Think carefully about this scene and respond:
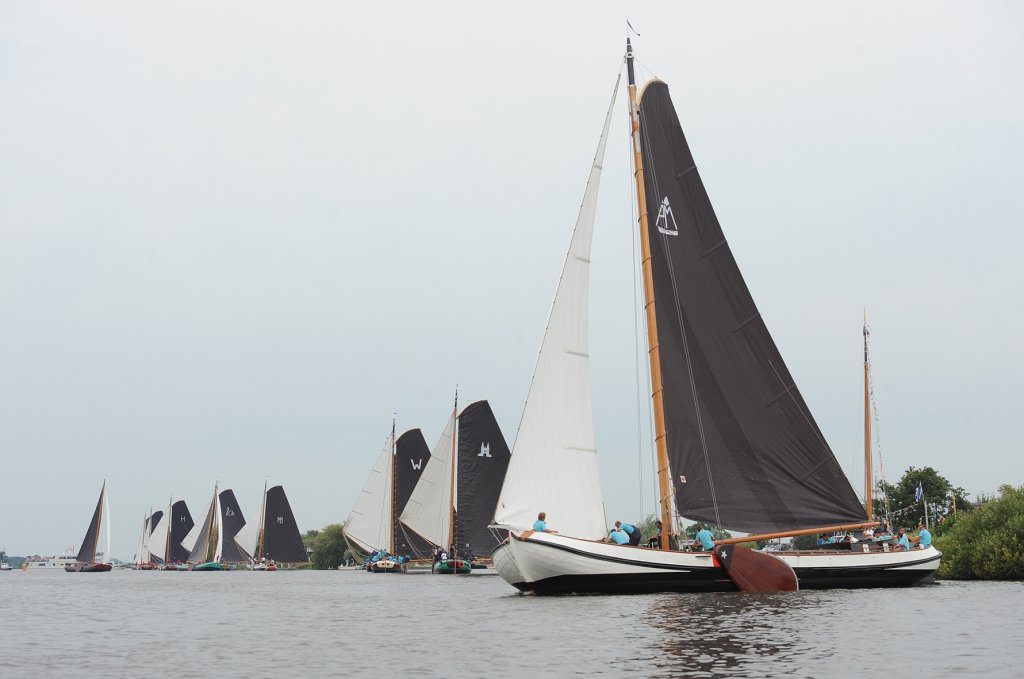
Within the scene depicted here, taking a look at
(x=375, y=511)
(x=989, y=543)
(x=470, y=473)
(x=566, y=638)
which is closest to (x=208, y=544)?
(x=375, y=511)

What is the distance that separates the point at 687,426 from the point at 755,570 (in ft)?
18.1

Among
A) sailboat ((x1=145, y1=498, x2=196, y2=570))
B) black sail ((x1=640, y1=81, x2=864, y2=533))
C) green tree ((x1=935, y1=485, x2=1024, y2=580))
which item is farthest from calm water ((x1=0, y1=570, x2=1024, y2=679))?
sailboat ((x1=145, y1=498, x2=196, y2=570))

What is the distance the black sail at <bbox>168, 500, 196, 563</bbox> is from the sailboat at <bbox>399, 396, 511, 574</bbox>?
4270 inches

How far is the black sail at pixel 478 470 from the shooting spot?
82.6 metres

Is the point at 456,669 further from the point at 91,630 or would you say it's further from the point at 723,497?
the point at 723,497

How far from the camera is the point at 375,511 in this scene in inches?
4281

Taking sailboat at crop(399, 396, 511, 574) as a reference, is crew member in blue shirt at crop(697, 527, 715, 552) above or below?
below

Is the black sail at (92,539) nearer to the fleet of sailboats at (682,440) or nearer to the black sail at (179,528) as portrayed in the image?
the black sail at (179,528)

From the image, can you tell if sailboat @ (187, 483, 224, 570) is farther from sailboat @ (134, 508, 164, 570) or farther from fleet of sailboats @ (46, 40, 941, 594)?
fleet of sailboats @ (46, 40, 941, 594)

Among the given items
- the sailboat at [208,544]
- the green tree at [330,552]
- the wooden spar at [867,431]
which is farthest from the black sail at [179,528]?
the wooden spar at [867,431]

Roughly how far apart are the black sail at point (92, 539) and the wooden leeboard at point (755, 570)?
129 meters

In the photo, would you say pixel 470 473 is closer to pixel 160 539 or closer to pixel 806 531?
pixel 806 531

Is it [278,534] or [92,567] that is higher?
[278,534]

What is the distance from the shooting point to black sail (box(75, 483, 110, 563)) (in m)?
145
